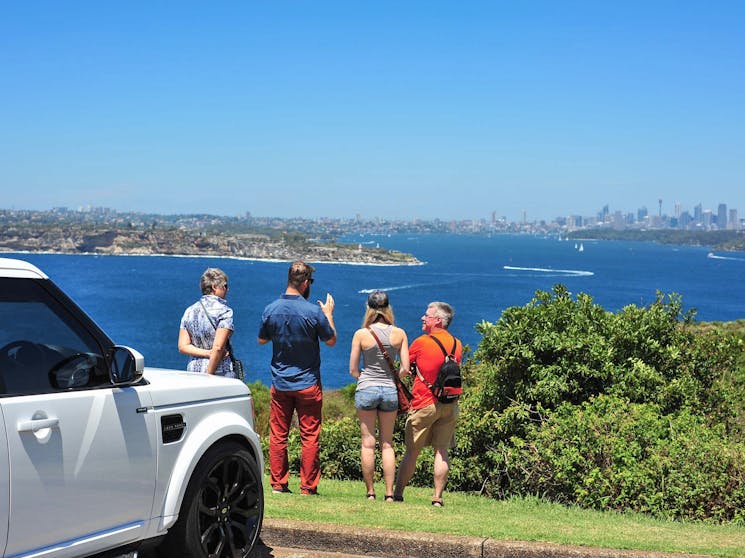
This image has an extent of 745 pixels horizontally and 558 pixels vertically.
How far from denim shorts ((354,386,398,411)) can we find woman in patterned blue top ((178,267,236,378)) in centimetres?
112

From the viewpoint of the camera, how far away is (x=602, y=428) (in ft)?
30.0

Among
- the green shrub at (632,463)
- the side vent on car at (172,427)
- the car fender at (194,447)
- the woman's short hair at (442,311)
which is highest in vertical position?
the woman's short hair at (442,311)

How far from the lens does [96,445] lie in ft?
14.1

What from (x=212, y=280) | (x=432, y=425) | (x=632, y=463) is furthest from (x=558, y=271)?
(x=212, y=280)

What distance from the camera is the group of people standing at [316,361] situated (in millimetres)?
7609

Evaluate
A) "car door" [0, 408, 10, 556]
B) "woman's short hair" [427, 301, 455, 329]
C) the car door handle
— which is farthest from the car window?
"woman's short hair" [427, 301, 455, 329]

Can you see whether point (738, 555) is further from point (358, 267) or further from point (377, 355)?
point (358, 267)

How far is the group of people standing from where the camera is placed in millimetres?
7609

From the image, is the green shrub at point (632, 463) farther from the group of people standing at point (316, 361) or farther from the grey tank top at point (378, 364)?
the grey tank top at point (378, 364)

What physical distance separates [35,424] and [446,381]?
4457 millimetres

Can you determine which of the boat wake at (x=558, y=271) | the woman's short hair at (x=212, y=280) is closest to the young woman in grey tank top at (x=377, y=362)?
the woman's short hair at (x=212, y=280)

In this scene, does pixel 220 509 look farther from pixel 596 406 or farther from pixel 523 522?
pixel 596 406

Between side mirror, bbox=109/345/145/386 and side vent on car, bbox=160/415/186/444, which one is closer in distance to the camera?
side mirror, bbox=109/345/145/386

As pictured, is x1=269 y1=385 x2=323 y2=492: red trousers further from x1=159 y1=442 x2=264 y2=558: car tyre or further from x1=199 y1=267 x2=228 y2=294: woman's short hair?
x1=159 y1=442 x2=264 y2=558: car tyre
